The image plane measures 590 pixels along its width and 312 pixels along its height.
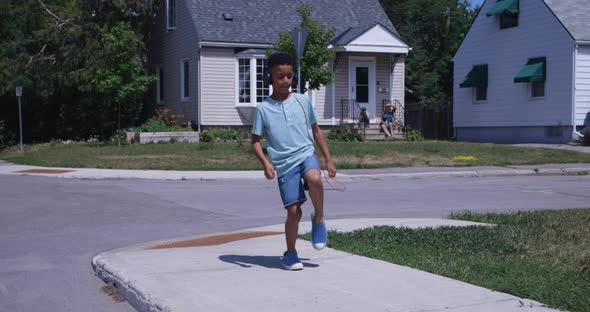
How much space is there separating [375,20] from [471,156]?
12156 millimetres

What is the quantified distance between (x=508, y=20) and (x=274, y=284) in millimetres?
26095

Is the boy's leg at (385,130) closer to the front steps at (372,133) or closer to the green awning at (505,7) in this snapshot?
the front steps at (372,133)

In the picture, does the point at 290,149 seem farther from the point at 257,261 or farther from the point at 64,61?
the point at 64,61

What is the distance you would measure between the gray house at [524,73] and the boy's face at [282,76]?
21927mm

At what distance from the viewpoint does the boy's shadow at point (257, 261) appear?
22.1ft

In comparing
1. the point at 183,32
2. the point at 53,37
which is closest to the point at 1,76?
the point at 53,37

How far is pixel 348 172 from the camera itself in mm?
18234

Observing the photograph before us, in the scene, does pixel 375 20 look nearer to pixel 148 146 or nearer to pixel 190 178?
pixel 148 146

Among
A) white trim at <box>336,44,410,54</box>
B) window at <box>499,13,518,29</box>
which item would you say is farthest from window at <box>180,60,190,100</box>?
window at <box>499,13,518,29</box>

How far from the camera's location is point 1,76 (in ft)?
95.8

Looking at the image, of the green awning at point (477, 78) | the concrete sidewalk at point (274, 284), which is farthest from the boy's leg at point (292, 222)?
the green awning at point (477, 78)

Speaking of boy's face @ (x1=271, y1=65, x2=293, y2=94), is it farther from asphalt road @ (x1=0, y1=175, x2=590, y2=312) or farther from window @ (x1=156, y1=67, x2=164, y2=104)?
window @ (x1=156, y1=67, x2=164, y2=104)

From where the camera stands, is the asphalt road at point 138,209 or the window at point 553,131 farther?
the window at point 553,131

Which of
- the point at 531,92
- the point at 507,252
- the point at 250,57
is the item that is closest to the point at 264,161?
the point at 507,252
